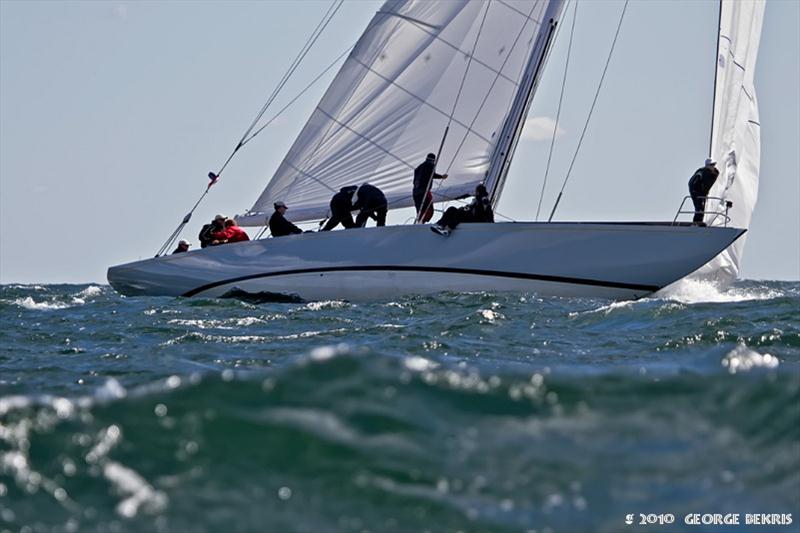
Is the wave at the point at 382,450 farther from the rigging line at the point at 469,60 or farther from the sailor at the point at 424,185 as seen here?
the rigging line at the point at 469,60

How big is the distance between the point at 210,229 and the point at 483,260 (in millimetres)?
4926

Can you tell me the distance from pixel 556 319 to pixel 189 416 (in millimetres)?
8835

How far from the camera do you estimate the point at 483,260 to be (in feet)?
59.8

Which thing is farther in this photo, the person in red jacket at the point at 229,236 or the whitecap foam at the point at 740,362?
the person in red jacket at the point at 229,236

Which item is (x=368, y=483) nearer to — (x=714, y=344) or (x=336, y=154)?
(x=714, y=344)

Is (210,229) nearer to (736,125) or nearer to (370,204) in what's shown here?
(370,204)

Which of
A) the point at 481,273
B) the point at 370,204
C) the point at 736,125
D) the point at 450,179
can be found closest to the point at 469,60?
the point at 450,179

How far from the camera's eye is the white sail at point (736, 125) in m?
19.4

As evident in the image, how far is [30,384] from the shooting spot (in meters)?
10.1

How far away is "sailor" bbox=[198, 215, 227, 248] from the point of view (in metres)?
21.3

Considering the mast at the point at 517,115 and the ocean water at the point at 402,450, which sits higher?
the mast at the point at 517,115

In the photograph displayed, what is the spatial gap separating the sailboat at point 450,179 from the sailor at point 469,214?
13 cm

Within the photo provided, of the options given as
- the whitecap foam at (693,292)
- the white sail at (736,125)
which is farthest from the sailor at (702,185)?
the whitecap foam at (693,292)

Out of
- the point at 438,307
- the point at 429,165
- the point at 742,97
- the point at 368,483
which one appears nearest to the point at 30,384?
the point at 368,483
